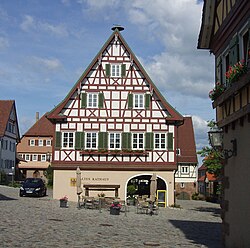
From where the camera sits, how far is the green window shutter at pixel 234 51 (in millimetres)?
11988

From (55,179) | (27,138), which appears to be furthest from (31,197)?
(27,138)

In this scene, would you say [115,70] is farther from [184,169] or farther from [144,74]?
[184,169]

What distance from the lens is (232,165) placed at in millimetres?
11961

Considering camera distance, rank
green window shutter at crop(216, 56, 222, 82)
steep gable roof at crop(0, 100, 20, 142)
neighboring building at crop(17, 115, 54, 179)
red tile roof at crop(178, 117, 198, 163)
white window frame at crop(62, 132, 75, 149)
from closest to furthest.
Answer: green window shutter at crop(216, 56, 222, 82) → white window frame at crop(62, 132, 75, 149) → red tile roof at crop(178, 117, 198, 163) → steep gable roof at crop(0, 100, 20, 142) → neighboring building at crop(17, 115, 54, 179)

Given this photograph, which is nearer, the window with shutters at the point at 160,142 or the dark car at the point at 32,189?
the window with shutters at the point at 160,142

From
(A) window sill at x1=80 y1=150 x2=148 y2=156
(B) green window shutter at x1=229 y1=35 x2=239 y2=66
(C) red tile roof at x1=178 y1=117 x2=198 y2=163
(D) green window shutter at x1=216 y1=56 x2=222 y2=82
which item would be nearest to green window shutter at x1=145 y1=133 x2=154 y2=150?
(A) window sill at x1=80 y1=150 x2=148 y2=156

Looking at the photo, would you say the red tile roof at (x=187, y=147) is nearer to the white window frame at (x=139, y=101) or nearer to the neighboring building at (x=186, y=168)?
the neighboring building at (x=186, y=168)

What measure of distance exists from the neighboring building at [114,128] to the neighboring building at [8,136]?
27897 mm

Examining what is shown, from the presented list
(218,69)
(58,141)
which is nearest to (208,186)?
(58,141)

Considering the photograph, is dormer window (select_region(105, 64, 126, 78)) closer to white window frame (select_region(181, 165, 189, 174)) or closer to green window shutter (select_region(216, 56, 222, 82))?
green window shutter (select_region(216, 56, 222, 82))

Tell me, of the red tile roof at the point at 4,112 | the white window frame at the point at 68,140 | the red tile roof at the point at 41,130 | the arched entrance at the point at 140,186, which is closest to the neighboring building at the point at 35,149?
the red tile roof at the point at 41,130

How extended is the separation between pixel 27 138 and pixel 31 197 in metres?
41.5

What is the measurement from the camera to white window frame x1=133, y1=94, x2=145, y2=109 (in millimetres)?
35375

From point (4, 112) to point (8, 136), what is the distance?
3.21 m
